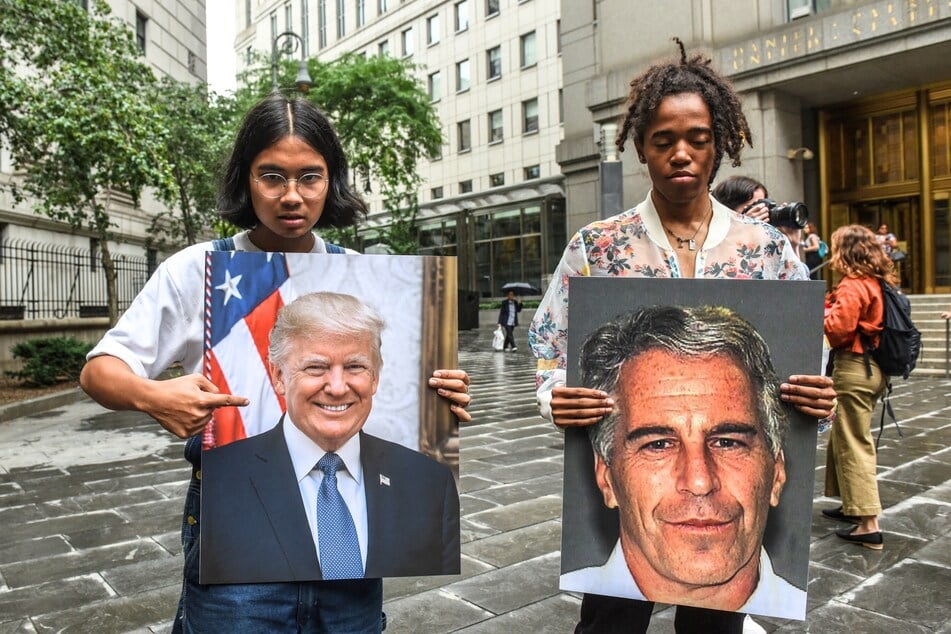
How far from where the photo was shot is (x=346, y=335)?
5.73 feet

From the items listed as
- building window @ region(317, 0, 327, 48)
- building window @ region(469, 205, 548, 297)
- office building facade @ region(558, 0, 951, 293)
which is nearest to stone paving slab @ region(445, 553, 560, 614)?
office building facade @ region(558, 0, 951, 293)

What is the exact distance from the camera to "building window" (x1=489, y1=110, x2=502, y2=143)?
130 ft

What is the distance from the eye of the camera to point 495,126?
131ft

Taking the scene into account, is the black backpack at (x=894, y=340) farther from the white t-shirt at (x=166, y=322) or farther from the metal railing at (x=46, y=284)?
the metal railing at (x=46, y=284)

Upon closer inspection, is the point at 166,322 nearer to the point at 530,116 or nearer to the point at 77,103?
the point at 77,103

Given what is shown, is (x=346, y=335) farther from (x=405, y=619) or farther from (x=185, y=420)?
(x=405, y=619)

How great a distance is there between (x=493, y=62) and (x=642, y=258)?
132 ft

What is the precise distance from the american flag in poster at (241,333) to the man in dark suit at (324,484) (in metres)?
0.03

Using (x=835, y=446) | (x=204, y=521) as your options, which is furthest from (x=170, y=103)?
(x=204, y=521)

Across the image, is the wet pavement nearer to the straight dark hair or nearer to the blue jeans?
the blue jeans

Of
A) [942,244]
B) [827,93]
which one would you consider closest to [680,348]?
[827,93]

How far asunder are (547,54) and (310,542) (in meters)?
37.6

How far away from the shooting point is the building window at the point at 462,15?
41.3 m

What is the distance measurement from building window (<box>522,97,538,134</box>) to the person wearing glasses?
36927mm
